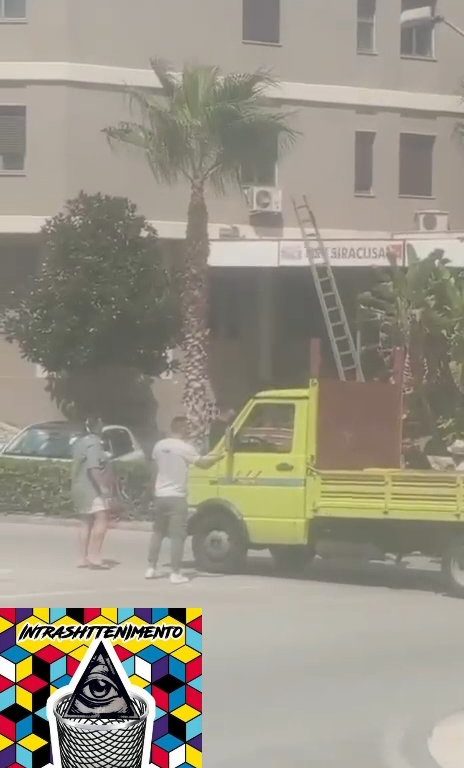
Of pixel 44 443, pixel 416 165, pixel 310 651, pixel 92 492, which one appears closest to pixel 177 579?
pixel 92 492

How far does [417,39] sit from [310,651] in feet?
89.8

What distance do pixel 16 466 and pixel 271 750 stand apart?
1640 centimetres

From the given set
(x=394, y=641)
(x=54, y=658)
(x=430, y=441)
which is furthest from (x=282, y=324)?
(x=54, y=658)

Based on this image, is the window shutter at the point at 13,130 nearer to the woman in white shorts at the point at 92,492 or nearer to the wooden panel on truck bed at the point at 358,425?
the woman in white shorts at the point at 92,492

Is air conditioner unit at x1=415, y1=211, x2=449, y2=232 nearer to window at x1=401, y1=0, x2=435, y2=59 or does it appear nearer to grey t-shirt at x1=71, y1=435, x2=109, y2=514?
window at x1=401, y1=0, x2=435, y2=59

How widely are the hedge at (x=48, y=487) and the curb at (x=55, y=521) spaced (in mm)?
136

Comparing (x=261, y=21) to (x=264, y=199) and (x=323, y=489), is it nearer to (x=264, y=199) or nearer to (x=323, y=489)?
(x=264, y=199)

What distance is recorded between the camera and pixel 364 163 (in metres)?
35.5

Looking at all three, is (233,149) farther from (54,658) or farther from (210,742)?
(54,658)

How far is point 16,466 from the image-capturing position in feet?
78.6

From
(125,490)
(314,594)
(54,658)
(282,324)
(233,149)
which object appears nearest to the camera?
(54,658)

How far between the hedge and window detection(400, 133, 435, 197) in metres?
14.8

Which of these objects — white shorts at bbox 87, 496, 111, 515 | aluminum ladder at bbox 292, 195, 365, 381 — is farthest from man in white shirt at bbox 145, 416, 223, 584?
aluminum ladder at bbox 292, 195, 365, 381

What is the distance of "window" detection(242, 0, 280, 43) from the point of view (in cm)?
3441
